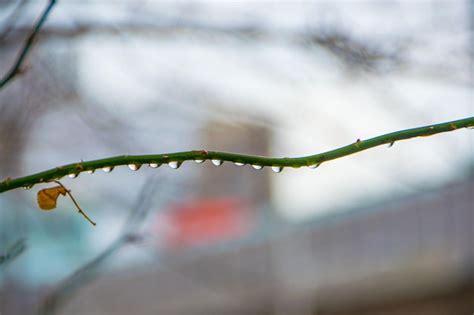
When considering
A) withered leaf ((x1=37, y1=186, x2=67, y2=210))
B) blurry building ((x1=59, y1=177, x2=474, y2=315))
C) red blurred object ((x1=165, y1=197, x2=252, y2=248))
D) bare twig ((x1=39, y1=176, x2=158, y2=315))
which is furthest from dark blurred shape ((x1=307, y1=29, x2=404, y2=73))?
red blurred object ((x1=165, y1=197, x2=252, y2=248))

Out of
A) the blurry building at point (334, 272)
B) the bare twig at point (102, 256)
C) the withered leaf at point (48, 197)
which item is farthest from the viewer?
the blurry building at point (334, 272)

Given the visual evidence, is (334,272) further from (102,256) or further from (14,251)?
(14,251)

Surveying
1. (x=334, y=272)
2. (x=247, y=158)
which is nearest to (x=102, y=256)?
(x=247, y=158)

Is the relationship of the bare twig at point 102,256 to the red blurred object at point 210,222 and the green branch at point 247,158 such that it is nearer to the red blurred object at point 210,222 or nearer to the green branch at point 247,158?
the green branch at point 247,158

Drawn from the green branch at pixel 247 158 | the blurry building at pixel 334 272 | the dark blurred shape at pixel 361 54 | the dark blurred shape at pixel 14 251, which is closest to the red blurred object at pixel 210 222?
the blurry building at pixel 334 272

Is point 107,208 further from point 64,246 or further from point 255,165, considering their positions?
point 255,165

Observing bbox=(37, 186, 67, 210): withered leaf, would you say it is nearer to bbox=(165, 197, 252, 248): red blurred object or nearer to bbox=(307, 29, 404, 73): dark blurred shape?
bbox=(307, 29, 404, 73): dark blurred shape
